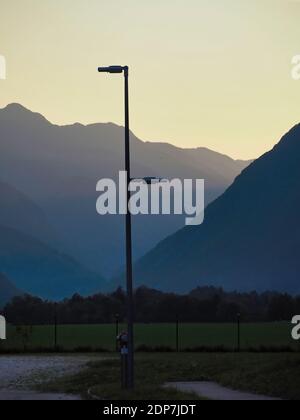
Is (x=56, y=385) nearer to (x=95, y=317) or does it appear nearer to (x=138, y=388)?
(x=138, y=388)

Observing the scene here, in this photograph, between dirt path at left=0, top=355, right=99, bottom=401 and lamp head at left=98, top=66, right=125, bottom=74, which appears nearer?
lamp head at left=98, top=66, right=125, bottom=74

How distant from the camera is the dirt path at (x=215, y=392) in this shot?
25984mm

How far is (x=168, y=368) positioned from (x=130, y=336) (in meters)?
9.22

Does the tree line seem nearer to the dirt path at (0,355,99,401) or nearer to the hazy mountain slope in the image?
the dirt path at (0,355,99,401)

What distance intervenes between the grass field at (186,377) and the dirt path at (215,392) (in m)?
0.40

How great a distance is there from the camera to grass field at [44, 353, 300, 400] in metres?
26.6

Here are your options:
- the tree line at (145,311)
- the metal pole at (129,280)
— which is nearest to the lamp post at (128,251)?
the metal pole at (129,280)

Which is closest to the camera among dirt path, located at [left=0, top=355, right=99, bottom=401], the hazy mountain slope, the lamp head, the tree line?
the lamp head

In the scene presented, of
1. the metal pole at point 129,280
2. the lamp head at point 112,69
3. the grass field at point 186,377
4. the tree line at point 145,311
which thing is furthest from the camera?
the tree line at point 145,311

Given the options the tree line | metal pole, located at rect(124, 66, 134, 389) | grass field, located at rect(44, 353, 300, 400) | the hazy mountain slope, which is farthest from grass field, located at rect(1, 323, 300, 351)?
the hazy mountain slope

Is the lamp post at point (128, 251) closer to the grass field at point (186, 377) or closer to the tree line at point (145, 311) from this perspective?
the grass field at point (186, 377)

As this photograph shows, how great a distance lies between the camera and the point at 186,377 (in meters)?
34.4

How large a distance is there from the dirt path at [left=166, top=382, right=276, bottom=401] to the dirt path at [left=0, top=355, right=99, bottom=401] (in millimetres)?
3164

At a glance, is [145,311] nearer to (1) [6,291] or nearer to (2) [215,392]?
(2) [215,392]
